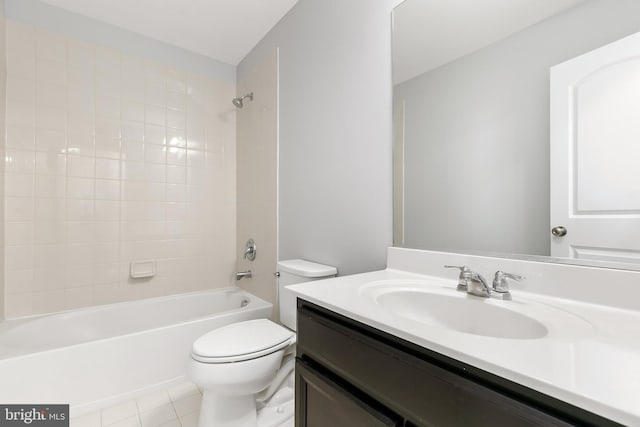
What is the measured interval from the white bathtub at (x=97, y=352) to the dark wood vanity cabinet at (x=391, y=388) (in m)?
1.11

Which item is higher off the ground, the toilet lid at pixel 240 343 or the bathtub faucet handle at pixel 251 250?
the bathtub faucet handle at pixel 251 250

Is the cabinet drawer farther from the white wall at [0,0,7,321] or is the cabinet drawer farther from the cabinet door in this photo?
the white wall at [0,0,7,321]

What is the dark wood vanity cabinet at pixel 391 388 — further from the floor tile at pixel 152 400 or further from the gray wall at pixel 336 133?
the floor tile at pixel 152 400

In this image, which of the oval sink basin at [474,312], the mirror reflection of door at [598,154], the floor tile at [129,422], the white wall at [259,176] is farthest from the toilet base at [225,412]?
the mirror reflection of door at [598,154]

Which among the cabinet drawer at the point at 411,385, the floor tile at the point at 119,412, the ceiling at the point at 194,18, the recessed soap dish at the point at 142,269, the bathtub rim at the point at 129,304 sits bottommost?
the floor tile at the point at 119,412

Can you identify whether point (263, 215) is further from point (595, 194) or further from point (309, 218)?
point (595, 194)

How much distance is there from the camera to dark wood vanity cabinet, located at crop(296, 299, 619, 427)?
Answer: 433 mm

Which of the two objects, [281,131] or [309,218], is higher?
[281,131]

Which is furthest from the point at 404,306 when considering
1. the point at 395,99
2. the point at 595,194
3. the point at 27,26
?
the point at 27,26

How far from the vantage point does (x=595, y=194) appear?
760 millimetres

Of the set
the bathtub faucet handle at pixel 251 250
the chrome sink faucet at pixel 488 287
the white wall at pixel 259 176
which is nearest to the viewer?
the chrome sink faucet at pixel 488 287

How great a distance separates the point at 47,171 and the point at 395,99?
2.17 meters

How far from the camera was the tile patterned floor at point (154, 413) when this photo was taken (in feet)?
4.44

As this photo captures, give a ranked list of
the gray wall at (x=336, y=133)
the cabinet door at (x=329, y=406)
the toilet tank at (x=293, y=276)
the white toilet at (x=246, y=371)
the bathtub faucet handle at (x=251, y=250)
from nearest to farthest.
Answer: the cabinet door at (x=329, y=406)
the white toilet at (x=246, y=371)
the gray wall at (x=336, y=133)
the toilet tank at (x=293, y=276)
the bathtub faucet handle at (x=251, y=250)
